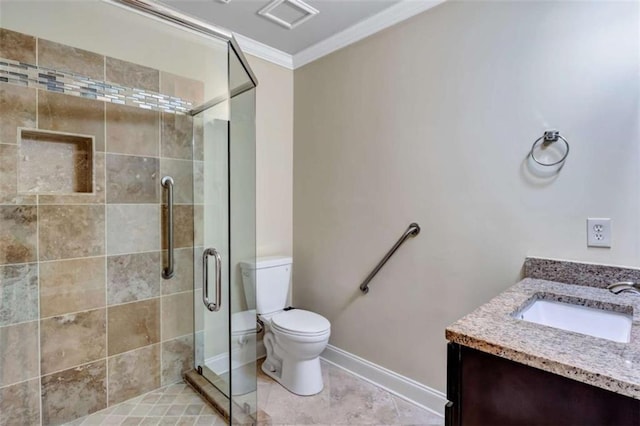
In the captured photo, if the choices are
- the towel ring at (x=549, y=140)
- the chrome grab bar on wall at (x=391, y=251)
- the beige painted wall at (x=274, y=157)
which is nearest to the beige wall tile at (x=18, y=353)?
the beige painted wall at (x=274, y=157)

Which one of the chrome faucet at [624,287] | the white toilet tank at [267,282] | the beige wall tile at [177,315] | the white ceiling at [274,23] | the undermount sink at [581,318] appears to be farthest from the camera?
the white toilet tank at [267,282]

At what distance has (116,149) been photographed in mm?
1843

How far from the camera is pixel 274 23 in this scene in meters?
2.15

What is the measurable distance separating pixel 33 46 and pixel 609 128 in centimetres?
263

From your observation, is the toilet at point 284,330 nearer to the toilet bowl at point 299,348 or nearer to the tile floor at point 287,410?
the toilet bowl at point 299,348

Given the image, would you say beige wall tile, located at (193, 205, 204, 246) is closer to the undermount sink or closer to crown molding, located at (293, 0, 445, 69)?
crown molding, located at (293, 0, 445, 69)

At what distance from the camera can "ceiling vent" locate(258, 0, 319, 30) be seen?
1.94 m

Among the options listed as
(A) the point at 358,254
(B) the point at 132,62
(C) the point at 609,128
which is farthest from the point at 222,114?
(C) the point at 609,128

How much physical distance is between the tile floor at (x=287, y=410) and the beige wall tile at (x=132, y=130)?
1447 millimetres

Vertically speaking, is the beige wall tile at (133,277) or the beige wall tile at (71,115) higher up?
the beige wall tile at (71,115)

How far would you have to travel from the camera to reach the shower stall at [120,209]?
5.19ft

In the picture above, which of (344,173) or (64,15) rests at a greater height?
(64,15)

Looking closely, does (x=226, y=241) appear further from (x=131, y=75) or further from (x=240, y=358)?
(x=131, y=75)

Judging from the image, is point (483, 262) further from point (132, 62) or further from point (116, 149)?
point (132, 62)
